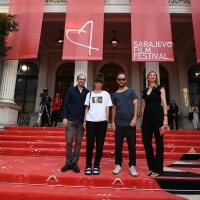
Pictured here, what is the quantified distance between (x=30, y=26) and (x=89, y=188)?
7.36 m

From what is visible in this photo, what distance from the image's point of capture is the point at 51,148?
18.1 feet

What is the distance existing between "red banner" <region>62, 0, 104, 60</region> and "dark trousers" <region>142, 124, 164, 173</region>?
4501 mm

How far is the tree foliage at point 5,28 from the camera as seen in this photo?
23.9ft

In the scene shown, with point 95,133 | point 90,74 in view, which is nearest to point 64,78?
point 90,74

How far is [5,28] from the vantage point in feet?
24.0

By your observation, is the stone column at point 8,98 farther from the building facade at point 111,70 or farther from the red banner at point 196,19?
the red banner at point 196,19

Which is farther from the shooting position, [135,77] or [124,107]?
[135,77]

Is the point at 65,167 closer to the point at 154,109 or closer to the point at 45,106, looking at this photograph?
the point at 154,109

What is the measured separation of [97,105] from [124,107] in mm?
499

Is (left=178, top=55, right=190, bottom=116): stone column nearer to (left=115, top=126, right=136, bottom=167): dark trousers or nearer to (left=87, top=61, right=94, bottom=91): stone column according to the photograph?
(left=87, top=61, right=94, bottom=91): stone column

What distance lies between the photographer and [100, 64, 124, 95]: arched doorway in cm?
1205

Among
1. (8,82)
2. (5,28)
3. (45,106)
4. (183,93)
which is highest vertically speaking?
(5,28)

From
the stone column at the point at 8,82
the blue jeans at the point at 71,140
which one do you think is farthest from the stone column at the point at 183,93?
the stone column at the point at 8,82

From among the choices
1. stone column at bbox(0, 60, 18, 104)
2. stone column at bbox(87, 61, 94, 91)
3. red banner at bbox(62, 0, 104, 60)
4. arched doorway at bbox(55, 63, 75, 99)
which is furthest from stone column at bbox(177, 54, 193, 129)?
stone column at bbox(0, 60, 18, 104)
